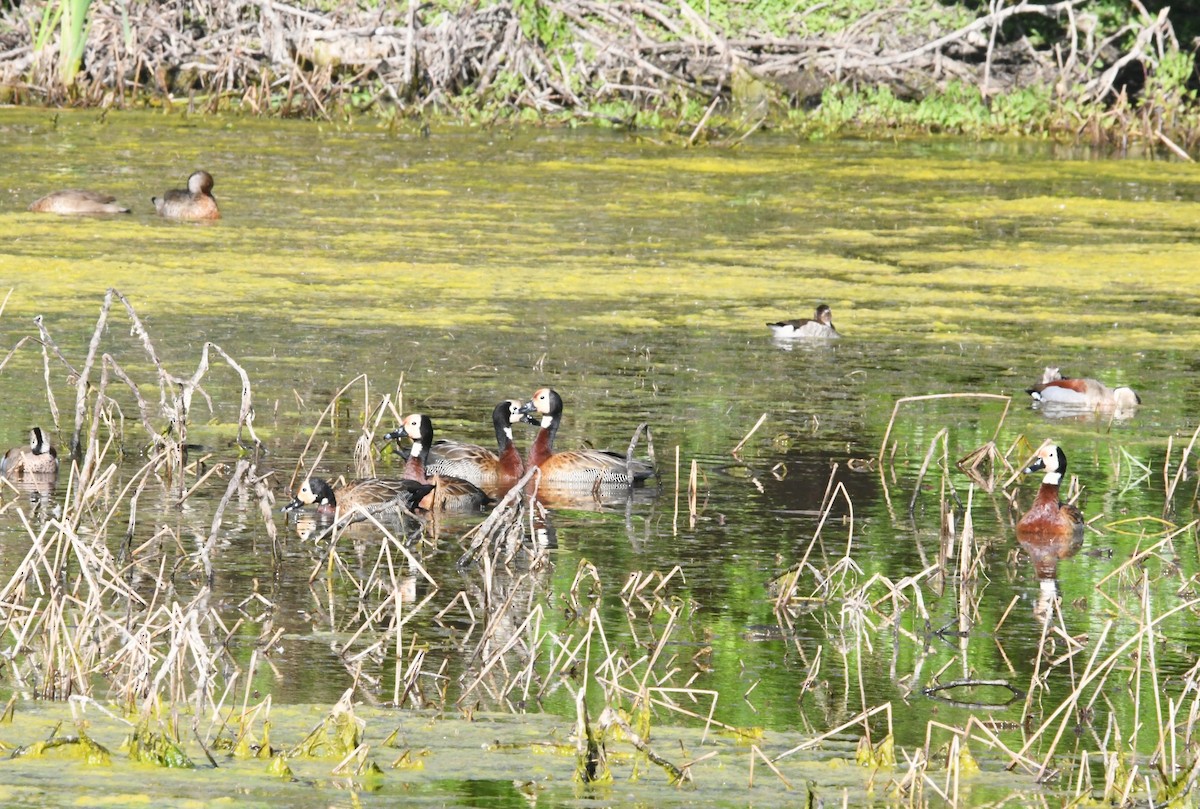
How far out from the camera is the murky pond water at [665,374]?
7062 millimetres

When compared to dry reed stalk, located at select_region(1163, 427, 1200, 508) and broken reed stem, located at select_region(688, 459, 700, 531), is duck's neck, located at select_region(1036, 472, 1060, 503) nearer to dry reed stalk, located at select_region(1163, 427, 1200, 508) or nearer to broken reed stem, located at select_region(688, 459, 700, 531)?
dry reed stalk, located at select_region(1163, 427, 1200, 508)

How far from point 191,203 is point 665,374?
20.6 feet

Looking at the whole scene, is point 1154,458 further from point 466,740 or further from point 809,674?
point 466,740

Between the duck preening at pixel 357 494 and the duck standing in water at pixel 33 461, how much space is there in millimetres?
1129

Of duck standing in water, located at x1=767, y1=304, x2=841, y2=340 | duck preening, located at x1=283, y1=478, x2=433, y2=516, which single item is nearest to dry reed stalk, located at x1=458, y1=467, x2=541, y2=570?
duck preening, located at x1=283, y1=478, x2=433, y2=516

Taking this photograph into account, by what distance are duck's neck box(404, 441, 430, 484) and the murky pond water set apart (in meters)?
0.39

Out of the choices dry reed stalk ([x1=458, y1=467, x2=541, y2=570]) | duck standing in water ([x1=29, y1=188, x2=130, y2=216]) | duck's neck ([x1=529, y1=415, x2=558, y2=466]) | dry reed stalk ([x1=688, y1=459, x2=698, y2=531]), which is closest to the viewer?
dry reed stalk ([x1=458, y1=467, x2=541, y2=570])

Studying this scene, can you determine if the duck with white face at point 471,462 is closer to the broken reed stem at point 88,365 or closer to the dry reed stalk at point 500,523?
the dry reed stalk at point 500,523

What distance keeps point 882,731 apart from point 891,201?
14.3m

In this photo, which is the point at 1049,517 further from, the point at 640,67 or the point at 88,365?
the point at 640,67

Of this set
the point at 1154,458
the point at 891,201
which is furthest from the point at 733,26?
the point at 1154,458

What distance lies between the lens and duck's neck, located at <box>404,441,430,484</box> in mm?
9633

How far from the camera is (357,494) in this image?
29.9 feet

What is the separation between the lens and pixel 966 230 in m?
18.6
